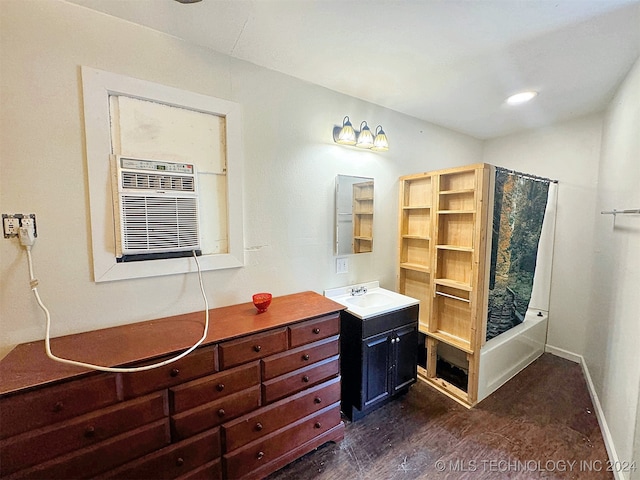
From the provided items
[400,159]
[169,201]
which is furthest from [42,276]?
[400,159]

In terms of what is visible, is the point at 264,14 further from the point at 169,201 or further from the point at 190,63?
the point at 169,201

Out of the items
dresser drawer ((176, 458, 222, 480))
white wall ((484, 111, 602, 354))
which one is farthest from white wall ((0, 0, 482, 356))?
white wall ((484, 111, 602, 354))

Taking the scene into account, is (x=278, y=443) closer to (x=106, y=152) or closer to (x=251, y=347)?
(x=251, y=347)

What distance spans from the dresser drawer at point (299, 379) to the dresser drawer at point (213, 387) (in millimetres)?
103

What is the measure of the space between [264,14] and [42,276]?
5.72ft

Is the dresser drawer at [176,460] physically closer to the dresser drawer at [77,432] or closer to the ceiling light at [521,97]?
the dresser drawer at [77,432]

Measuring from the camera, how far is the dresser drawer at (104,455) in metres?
1.00

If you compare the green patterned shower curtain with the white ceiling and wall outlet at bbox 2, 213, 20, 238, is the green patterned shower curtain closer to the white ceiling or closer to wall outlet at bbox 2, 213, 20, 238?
the white ceiling

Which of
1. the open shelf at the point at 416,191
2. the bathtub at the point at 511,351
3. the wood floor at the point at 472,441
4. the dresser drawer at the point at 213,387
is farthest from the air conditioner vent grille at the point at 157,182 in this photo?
the bathtub at the point at 511,351

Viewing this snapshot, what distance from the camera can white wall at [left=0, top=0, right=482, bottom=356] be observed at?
122 cm

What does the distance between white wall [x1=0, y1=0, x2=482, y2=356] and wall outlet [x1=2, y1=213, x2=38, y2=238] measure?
28 millimetres

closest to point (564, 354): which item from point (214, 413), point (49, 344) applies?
point (214, 413)

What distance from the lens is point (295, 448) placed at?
1.55m

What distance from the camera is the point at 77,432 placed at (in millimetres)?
1038
